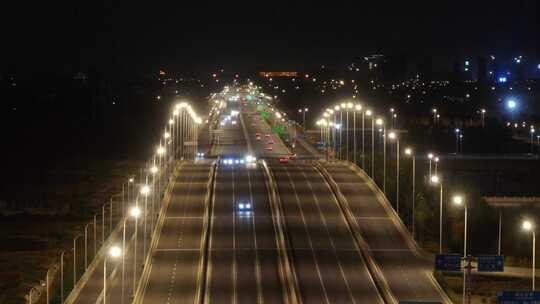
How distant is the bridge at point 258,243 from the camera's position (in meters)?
42.2

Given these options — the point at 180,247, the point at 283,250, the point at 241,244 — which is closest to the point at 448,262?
the point at 283,250

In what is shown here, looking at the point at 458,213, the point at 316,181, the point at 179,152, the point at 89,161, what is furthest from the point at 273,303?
the point at 89,161

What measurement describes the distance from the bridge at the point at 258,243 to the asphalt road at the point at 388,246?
0.06m

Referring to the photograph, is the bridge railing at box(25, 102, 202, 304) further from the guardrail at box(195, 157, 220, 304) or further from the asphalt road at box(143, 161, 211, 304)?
the guardrail at box(195, 157, 220, 304)

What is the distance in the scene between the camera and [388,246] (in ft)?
171

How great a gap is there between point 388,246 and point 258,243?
6500mm

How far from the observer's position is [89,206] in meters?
71.6

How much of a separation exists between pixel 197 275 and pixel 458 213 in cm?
2086

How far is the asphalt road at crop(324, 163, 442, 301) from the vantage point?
141 ft

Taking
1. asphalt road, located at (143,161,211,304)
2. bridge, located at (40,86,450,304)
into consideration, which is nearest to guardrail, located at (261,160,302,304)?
bridge, located at (40,86,450,304)

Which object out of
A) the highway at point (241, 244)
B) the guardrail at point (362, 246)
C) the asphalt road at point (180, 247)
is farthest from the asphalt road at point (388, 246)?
the asphalt road at point (180, 247)

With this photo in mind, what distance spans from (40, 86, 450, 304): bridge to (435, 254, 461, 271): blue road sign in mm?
3533

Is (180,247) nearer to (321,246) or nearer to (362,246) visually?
(321,246)

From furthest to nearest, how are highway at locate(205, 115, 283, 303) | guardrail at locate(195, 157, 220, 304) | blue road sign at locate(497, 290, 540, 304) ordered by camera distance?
1. highway at locate(205, 115, 283, 303)
2. guardrail at locate(195, 157, 220, 304)
3. blue road sign at locate(497, 290, 540, 304)
